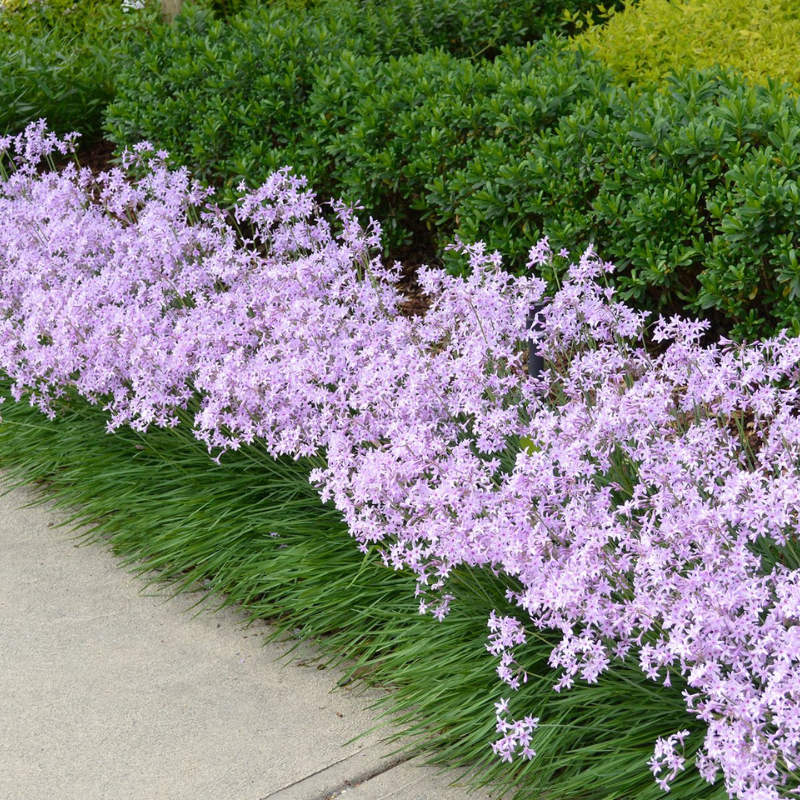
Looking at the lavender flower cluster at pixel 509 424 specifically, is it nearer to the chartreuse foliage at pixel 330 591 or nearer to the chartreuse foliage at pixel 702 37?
the chartreuse foliage at pixel 330 591

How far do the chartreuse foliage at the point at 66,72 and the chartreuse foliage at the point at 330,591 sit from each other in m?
3.75

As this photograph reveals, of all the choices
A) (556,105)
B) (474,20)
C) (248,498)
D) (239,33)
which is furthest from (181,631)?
(474,20)

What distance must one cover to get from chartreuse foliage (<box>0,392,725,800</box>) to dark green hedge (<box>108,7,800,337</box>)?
64.3 inches

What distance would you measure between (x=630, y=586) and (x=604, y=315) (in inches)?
38.2

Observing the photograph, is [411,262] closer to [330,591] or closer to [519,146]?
[519,146]

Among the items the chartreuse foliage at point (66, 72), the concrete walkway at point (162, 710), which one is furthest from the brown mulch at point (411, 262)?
the chartreuse foliage at point (66, 72)

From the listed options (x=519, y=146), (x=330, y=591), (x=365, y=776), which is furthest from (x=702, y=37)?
(x=365, y=776)

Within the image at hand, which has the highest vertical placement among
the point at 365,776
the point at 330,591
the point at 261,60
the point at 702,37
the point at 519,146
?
the point at 261,60

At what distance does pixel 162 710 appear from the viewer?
382cm

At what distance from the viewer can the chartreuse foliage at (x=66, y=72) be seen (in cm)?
887

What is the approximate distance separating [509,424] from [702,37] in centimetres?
374

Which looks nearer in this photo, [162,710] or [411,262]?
[162,710]

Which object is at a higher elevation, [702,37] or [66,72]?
[66,72]

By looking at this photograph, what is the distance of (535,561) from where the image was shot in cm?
308
